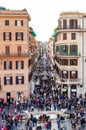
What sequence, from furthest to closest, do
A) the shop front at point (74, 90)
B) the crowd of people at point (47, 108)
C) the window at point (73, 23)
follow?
the shop front at point (74, 90), the window at point (73, 23), the crowd of people at point (47, 108)

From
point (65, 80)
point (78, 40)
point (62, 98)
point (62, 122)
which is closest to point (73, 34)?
point (78, 40)

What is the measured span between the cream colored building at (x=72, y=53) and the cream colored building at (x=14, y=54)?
7.06 m

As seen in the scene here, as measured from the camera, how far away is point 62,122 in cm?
4366

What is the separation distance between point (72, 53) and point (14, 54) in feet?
34.6

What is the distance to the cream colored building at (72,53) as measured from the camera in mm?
61819

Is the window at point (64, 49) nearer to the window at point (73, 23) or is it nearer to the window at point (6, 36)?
the window at point (73, 23)

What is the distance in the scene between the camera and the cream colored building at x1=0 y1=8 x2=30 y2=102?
191 ft

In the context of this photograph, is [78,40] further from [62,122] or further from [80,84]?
[62,122]

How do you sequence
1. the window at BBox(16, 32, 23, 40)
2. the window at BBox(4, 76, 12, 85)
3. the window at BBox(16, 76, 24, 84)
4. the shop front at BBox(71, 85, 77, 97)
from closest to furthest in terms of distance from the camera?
the window at BBox(16, 32, 23, 40), the window at BBox(4, 76, 12, 85), the window at BBox(16, 76, 24, 84), the shop front at BBox(71, 85, 77, 97)

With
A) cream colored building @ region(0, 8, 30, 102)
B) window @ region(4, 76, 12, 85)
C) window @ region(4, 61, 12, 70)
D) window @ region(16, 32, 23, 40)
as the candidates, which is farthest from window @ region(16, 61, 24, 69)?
window @ region(16, 32, 23, 40)

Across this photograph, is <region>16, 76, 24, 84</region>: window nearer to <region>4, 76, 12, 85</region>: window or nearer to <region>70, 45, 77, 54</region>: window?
<region>4, 76, 12, 85</region>: window

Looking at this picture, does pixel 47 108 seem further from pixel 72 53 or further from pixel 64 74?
pixel 72 53

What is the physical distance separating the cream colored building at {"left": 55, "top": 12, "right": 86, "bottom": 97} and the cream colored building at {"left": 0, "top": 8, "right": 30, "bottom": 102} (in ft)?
23.2

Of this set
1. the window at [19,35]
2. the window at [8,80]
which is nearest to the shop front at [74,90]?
the window at [8,80]
